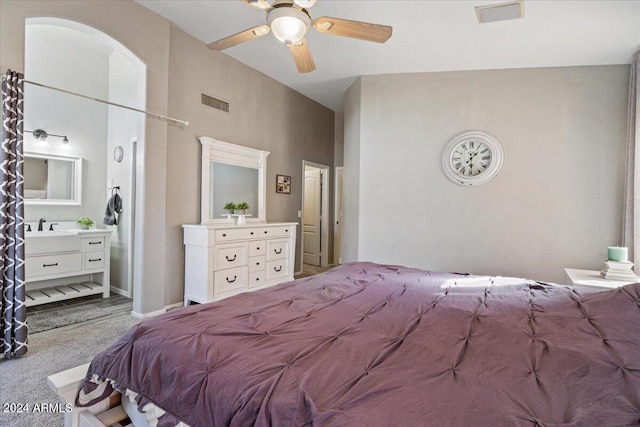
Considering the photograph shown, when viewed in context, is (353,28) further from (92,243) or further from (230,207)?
(92,243)

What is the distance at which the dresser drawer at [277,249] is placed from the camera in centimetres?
430

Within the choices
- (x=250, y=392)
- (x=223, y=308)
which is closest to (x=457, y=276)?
(x=223, y=308)

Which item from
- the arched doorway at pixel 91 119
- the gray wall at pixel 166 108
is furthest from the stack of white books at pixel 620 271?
the arched doorway at pixel 91 119

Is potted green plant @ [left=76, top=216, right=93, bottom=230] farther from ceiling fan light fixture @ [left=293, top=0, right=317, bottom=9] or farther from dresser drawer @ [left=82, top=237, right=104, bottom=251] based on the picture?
ceiling fan light fixture @ [left=293, top=0, right=317, bottom=9]

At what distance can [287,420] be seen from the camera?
81cm

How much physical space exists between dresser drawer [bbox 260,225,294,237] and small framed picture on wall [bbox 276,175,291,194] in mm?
781

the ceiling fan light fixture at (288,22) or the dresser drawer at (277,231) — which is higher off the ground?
the ceiling fan light fixture at (288,22)

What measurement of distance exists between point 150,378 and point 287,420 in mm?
612

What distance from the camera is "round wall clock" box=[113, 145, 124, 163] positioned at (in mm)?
4332

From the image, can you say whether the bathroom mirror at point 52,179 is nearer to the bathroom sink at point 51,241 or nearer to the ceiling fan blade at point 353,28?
the bathroom sink at point 51,241

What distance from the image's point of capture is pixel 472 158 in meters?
4.01

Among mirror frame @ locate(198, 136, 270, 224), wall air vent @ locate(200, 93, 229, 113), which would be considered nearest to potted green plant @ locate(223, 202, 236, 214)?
mirror frame @ locate(198, 136, 270, 224)

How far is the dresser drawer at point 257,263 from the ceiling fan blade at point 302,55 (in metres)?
2.34

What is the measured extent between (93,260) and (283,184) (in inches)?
110
